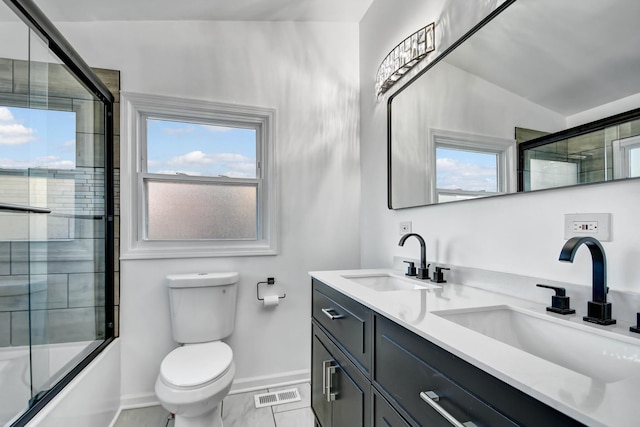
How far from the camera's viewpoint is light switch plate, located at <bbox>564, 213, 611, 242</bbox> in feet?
2.98

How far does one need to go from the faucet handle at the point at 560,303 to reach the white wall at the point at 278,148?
1578 mm

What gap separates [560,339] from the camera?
857 millimetres

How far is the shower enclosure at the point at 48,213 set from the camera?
1.34 meters

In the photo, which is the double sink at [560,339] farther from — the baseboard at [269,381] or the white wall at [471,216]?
the baseboard at [269,381]

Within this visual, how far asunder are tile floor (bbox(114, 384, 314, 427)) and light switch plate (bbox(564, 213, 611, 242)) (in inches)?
64.2

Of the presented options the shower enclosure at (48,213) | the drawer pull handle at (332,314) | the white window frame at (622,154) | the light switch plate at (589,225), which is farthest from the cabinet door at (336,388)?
the shower enclosure at (48,213)

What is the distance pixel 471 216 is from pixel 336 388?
3.13 ft

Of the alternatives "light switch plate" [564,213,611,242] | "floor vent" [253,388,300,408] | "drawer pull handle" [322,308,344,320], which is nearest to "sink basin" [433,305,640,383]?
"light switch plate" [564,213,611,242]

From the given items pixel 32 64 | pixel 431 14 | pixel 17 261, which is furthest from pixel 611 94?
pixel 17 261

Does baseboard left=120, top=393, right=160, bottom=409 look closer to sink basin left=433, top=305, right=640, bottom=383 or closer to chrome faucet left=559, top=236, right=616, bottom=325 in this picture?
sink basin left=433, top=305, right=640, bottom=383

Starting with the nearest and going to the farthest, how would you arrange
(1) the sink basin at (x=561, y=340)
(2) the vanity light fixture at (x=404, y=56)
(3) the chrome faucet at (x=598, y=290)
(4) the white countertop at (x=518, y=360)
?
1. (4) the white countertop at (x=518, y=360)
2. (1) the sink basin at (x=561, y=340)
3. (3) the chrome faucet at (x=598, y=290)
4. (2) the vanity light fixture at (x=404, y=56)

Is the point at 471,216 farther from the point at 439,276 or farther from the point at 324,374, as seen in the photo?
the point at 324,374

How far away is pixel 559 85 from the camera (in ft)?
3.44

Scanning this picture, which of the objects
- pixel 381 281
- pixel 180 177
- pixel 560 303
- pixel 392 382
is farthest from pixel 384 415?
pixel 180 177
